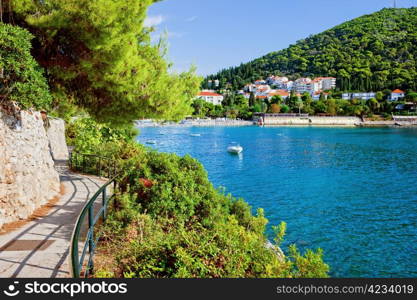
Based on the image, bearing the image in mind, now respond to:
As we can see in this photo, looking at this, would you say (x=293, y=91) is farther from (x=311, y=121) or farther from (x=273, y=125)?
(x=273, y=125)

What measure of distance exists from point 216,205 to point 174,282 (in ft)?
15.9

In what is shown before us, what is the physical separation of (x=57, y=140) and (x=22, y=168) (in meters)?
10.3

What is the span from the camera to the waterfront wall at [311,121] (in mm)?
107062

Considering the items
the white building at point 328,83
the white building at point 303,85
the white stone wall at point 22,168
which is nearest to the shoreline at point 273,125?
the white building at point 328,83

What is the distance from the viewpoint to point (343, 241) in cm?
1273

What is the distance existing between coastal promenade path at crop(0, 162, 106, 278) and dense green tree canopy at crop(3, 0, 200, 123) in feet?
10.5

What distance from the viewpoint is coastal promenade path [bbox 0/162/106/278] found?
4.29 metres

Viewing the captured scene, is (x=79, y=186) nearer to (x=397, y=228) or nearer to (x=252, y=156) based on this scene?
(x=397, y=228)

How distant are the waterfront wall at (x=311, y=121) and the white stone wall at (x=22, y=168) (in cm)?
10597

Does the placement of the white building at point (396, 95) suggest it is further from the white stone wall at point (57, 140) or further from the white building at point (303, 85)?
the white stone wall at point (57, 140)

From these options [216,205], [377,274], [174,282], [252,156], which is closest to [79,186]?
[216,205]

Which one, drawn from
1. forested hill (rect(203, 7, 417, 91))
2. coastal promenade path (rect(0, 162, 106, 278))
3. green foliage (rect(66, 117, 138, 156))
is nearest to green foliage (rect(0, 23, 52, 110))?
coastal promenade path (rect(0, 162, 106, 278))

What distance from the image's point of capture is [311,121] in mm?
110562

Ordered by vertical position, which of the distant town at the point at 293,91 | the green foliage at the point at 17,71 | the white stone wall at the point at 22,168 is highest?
the distant town at the point at 293,91
